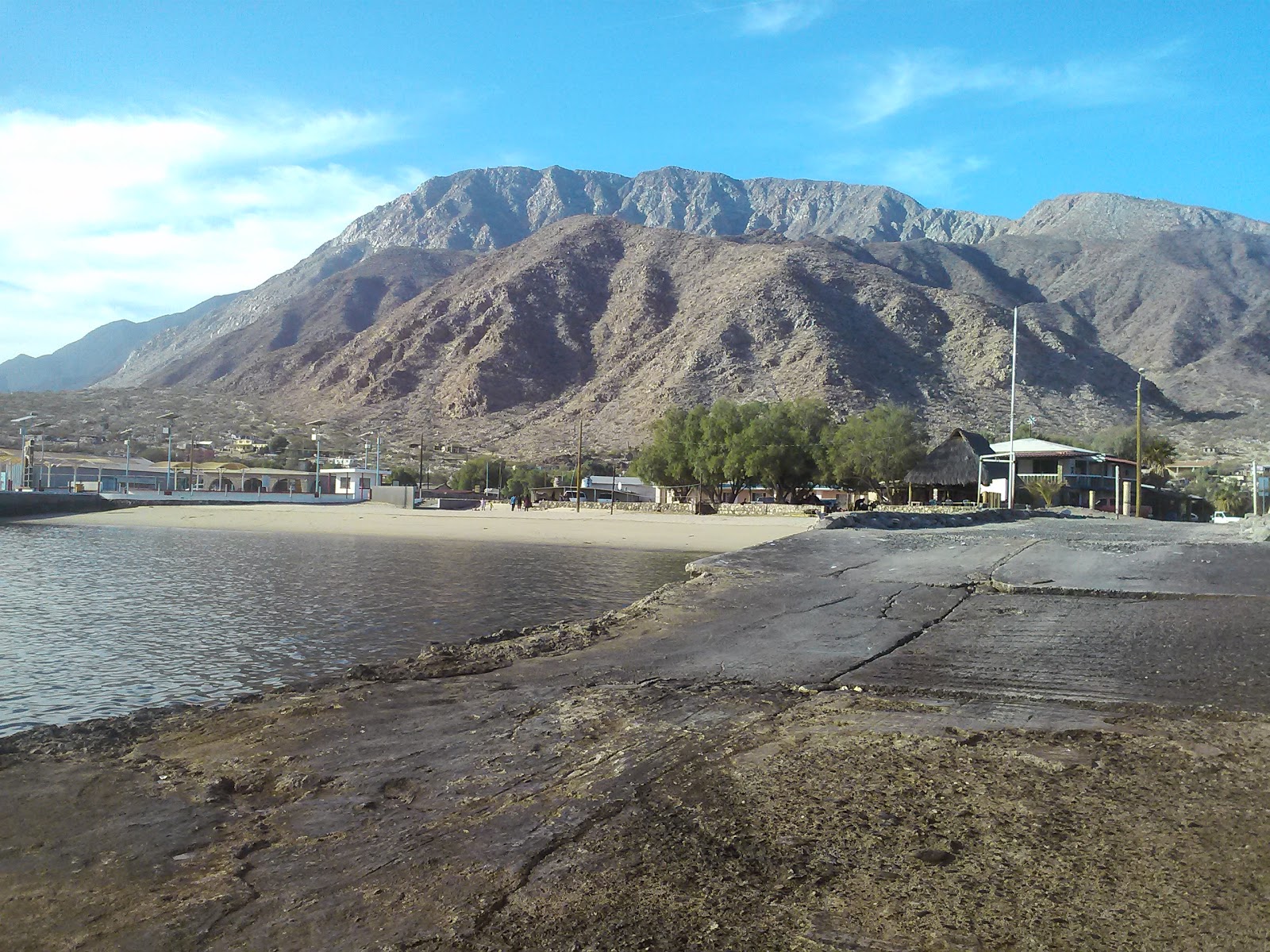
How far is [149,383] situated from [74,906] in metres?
171

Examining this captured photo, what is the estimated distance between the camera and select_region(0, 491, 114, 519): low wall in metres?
48.7

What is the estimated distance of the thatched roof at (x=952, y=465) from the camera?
180ft

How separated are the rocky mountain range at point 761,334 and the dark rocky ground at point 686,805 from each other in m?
77.8

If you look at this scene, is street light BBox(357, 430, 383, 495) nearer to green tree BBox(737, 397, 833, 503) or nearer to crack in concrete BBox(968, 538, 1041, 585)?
green tree BBox(737, 397, 833, 503)

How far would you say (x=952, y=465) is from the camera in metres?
55.7

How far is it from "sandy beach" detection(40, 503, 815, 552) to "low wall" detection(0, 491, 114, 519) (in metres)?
1.71

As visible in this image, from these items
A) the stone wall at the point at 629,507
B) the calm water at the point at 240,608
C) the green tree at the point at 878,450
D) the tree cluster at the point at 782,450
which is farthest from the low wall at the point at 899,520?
the tree cluster at the point at 782,450

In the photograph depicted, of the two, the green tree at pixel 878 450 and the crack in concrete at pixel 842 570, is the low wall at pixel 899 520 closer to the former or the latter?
the crack in concrete at pixel 842 570

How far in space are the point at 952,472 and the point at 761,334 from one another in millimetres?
45831

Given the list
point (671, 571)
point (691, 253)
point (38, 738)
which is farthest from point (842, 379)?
point (38, 738)

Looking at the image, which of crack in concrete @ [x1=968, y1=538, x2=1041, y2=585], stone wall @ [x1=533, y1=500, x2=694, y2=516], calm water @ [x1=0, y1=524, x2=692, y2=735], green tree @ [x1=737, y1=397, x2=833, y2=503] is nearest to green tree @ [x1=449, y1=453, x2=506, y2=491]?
stone wall @ [x1=533, y1=500, x2=694, y2=516]

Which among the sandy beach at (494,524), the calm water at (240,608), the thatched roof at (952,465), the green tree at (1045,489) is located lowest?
the sandy beach at (494,524)

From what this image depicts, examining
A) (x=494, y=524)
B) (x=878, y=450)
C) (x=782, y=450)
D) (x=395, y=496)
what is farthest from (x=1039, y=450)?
(x=395, y=496)

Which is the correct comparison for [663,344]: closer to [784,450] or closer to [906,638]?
[784,450]
